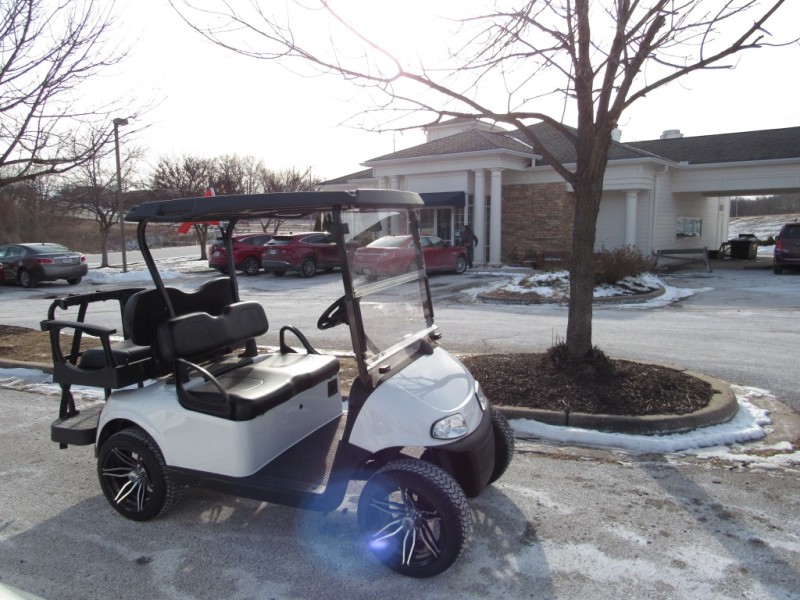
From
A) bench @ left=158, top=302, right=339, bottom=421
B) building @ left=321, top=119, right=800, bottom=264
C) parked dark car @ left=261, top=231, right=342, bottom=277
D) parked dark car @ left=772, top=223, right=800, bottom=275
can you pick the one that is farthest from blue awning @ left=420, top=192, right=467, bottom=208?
bench @ left=158, top=302, right=339, bottom=421

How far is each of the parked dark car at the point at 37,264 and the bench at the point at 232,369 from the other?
699 inches

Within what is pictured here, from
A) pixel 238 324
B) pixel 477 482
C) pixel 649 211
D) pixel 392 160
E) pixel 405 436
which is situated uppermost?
pixel 392 160

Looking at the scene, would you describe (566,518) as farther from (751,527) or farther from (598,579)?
(751,527)

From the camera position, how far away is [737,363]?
277 inches

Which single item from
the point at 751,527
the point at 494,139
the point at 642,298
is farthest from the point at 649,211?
the point at 751,527

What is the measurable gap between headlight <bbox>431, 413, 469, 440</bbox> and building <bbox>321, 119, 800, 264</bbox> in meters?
18.2

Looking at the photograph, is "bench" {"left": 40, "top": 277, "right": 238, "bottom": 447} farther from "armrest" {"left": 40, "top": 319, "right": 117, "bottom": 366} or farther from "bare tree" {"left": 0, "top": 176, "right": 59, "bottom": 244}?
"bare tree" {"left": 0, "top": 176, "right": 59, "bottom": 244}

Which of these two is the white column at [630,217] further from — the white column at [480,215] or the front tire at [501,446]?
the front tire at [501,446]

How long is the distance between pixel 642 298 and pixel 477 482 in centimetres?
1109

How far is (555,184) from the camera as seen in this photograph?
70.2 ft

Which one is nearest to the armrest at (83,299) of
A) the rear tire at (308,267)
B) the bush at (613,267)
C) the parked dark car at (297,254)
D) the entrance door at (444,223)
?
the bush at (613,267)

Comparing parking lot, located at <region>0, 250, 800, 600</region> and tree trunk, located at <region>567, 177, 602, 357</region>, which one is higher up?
tree trunk, located at <region>567, 177, 602, 357</region>

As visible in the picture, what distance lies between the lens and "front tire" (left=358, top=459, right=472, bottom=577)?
2785 millimetres

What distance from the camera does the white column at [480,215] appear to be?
21050mm
